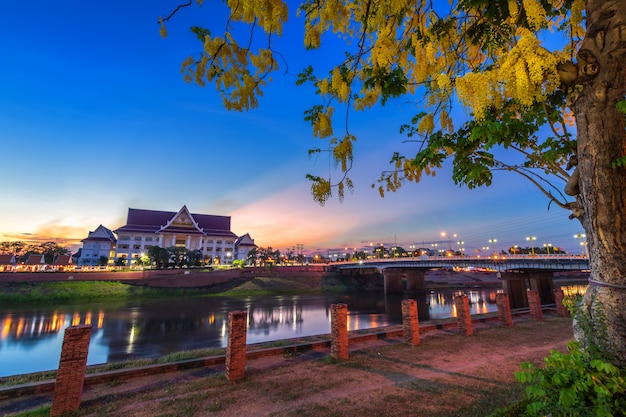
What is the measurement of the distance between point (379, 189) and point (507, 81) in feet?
10.4

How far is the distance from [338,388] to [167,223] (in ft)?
268

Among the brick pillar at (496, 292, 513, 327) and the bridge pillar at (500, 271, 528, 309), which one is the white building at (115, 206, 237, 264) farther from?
the brick pillar at (496, 292, 513, 327)

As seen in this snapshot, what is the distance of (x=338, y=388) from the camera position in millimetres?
7406

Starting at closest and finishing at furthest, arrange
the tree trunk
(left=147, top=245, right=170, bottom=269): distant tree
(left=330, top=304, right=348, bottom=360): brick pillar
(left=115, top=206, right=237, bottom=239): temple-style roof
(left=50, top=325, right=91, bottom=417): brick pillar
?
the tree trunk
(left=50, top=325, right=91, bottom=417): brick pillar
(left=330, top=304, right=348, bottom=360): brick pillar
(left=147, top=245, right=170, bottom=269): distant tree
(left=115, top=206, right=237, bottom=239): temple-style roof

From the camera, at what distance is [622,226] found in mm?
3555

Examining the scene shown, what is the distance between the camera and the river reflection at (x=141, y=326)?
1867 centimetres

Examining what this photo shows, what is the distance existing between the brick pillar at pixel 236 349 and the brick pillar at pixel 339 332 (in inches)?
118

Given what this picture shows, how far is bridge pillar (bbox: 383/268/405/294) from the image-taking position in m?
62.7

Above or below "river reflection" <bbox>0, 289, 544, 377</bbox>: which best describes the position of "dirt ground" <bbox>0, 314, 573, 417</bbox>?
above

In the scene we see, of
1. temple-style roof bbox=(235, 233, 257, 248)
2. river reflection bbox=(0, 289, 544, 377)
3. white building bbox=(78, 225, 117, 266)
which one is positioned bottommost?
river reflection bbox=(0, 289, 544, 377)

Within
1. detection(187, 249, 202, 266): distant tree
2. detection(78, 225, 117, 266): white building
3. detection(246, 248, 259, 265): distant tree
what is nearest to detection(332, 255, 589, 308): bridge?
detection(246, 248, 259, 265): distant tree

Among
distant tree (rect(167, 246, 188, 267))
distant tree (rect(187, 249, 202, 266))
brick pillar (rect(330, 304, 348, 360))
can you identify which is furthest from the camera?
distant tree (rect(187, 249, 202, 266))

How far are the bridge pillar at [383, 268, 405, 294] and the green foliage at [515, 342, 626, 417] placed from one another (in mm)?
62600

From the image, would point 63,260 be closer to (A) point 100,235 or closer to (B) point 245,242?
(A) point 100,235
